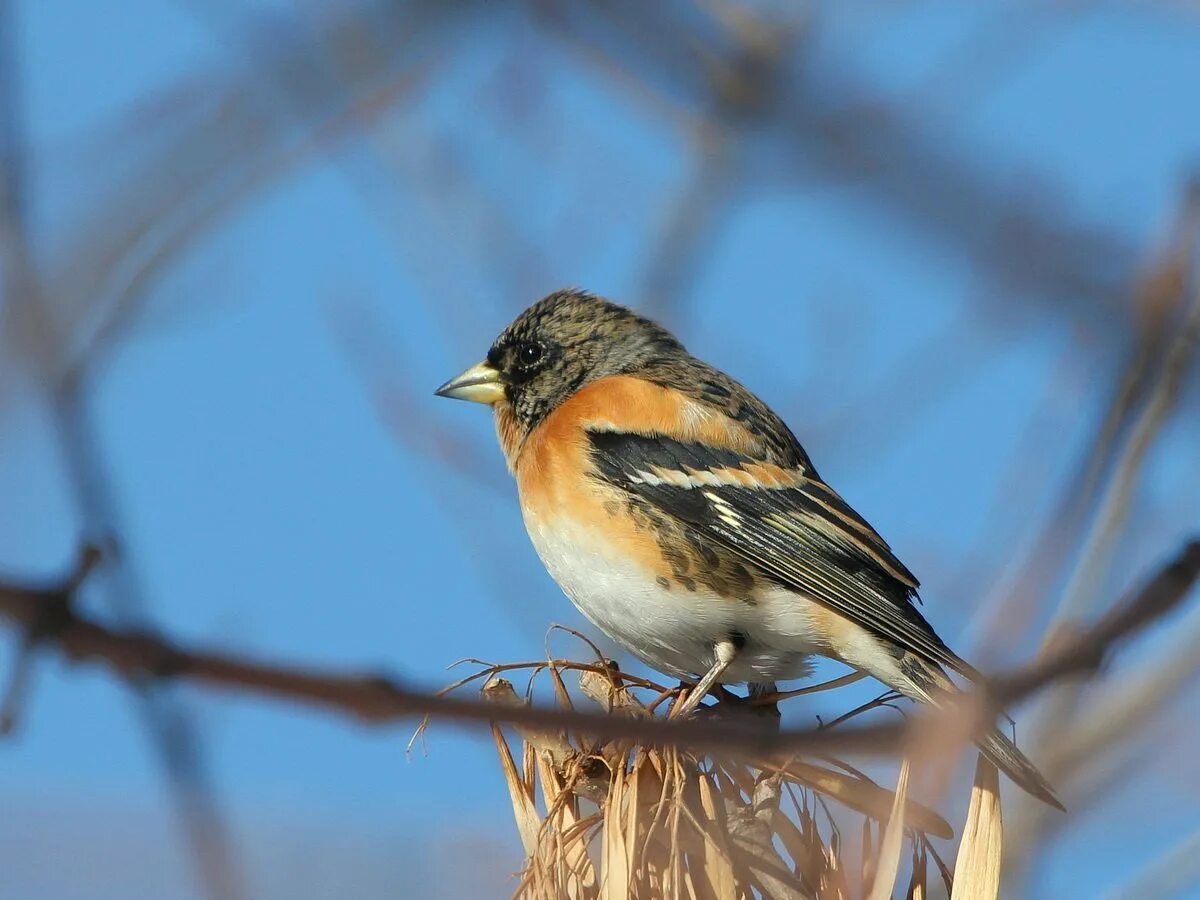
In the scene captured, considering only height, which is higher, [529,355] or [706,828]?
[529,355]

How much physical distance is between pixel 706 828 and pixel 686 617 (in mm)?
1935

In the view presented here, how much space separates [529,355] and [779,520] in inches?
63.3

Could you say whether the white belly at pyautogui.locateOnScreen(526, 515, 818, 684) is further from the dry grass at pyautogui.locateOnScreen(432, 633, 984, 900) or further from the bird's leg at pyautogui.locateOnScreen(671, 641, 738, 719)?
the dry grass at pyautogui.locateOnScreen(432, 633, 984, 900)

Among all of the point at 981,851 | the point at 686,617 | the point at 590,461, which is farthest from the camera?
the point at 590,461

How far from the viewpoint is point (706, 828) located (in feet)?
9.81

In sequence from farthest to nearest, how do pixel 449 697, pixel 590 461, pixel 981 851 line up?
pixel 590 461
pixel 981 851
pixel 449 697

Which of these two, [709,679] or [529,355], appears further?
[529,355]

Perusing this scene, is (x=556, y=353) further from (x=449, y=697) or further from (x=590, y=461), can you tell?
(x=449, y=697)

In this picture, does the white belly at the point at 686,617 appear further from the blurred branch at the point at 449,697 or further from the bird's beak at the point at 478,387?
the blurred branch at the point at 449,697

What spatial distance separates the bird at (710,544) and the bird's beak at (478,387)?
0.45 meters

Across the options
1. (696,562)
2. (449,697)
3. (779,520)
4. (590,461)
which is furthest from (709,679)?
(449,697)

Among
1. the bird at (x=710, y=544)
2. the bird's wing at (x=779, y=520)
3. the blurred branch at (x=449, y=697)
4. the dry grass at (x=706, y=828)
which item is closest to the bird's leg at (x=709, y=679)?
the bird at (x=710, y=544)

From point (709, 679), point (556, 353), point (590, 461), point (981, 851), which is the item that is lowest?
point (981, 851)

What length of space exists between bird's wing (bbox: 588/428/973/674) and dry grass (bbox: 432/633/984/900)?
135 cm
